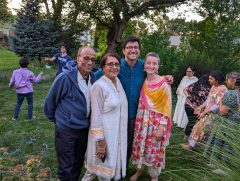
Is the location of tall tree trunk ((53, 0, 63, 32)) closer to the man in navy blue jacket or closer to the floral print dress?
the floral print dress

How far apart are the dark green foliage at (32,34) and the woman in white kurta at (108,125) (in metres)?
16.9

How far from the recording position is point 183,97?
7.84m

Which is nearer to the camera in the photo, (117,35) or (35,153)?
(35,153)

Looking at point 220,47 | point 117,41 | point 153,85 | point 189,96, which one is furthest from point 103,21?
point 153,85

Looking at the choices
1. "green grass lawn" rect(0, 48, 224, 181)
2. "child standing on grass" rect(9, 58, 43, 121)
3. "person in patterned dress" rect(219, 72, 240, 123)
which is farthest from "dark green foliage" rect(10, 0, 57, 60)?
"person in patterned dress" rect(219, 72, 240, 123)

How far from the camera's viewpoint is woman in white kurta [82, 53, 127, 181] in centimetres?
366

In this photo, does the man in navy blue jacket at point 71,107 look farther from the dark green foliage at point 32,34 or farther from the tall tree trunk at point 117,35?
the tall tree trunk at point 117,35

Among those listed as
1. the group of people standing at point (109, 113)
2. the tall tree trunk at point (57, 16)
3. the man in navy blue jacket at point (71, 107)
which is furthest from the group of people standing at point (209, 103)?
the tall tree trunk at point (57, 16)

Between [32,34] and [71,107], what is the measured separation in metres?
17.7

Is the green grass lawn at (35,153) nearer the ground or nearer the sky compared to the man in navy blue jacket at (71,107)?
nearer the ground

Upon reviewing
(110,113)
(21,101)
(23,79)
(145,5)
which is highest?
(145,5)

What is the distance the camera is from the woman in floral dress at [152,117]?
408 centimetres

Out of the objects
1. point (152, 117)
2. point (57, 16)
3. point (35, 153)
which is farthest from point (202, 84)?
point (57, 16)

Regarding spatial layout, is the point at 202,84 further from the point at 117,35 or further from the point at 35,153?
the point at 117,35
